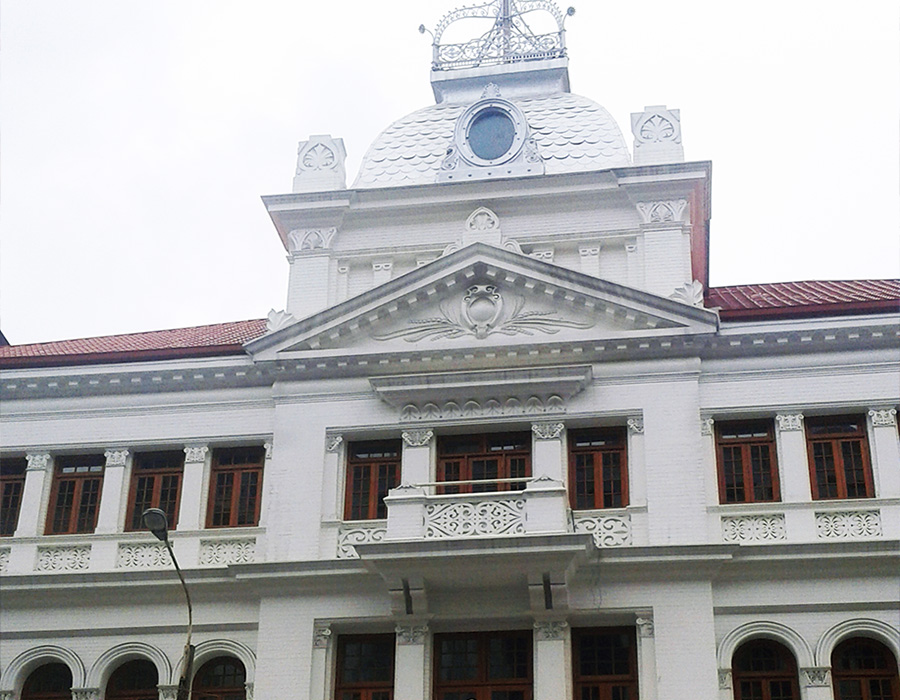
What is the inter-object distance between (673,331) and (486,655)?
25.2 ft

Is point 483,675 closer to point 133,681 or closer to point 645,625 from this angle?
point 645,625

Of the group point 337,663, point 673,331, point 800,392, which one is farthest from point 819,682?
point 337,663

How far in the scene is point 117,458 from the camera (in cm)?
2834

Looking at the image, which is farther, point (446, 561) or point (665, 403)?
point (665, 403)

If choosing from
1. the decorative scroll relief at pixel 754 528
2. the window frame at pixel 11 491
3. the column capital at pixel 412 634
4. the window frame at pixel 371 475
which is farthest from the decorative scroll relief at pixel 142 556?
the decorative scroll relief at pixel 754 528

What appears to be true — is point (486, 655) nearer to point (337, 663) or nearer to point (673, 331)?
point (337, 663)

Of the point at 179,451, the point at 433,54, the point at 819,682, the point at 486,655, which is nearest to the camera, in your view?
the point at 819,682

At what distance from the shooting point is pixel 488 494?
24.8m

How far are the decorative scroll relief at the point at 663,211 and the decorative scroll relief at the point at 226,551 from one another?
37.3 feet

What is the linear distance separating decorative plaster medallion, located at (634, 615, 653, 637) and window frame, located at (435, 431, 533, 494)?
3805mm

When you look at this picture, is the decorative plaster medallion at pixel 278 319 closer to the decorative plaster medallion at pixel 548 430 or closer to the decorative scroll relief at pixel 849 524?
the decorative plaster medallion at pixel 548 430

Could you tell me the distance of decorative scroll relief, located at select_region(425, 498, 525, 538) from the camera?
80.1 feet

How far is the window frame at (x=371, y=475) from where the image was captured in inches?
1059

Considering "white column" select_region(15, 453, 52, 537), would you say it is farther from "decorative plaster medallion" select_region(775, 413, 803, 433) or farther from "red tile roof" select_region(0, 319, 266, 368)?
"decorative plaster medallion" select_region(775, 413, 803, 433)
